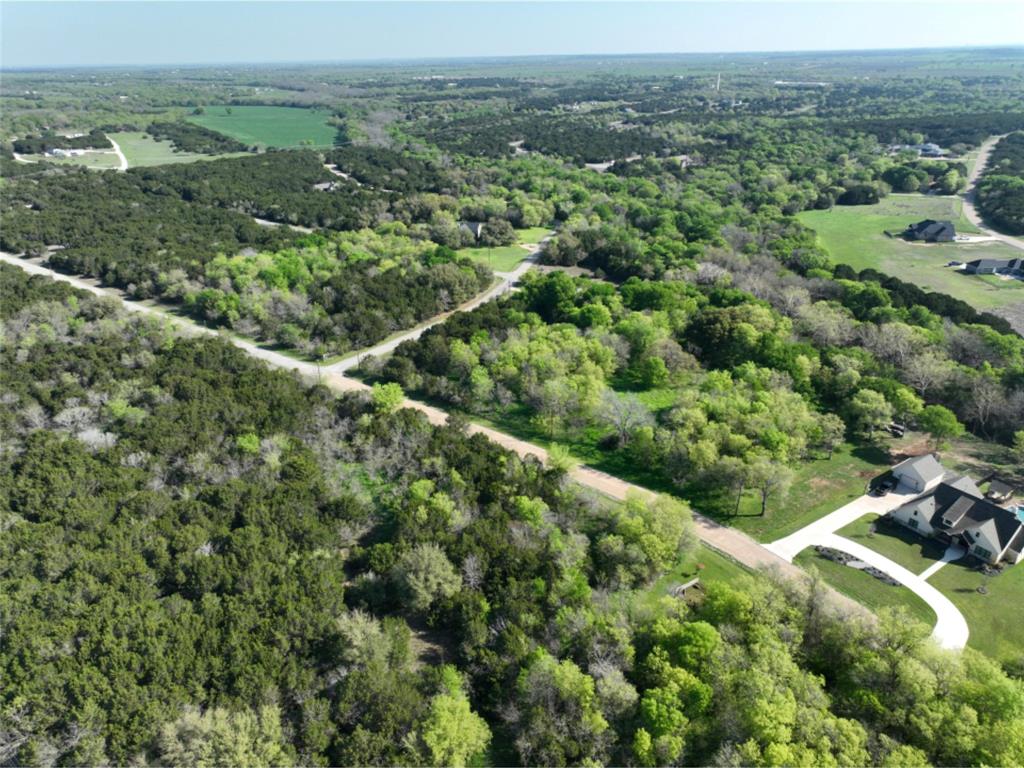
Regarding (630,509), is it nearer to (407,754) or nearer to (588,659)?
(588,659)

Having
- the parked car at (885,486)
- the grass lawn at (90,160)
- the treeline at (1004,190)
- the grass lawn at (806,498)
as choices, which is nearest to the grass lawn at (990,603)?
the parked car at (885,486)

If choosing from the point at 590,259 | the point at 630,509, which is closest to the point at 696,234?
the point at 590,259

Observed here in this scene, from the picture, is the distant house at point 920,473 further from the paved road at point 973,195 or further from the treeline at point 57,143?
the treeline at point 57,143

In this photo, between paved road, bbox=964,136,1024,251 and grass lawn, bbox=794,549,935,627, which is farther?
paved road, bbox=964,136,1024,251

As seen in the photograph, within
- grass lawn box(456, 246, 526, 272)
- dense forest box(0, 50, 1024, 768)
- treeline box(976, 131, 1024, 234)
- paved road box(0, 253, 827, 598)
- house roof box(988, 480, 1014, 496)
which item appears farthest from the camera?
treeline box(976, 131, 1024, 234)

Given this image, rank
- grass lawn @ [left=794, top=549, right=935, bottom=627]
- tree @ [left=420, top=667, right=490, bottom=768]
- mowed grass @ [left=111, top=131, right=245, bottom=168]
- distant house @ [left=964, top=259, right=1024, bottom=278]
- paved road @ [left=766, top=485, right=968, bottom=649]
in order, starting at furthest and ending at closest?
mowed grass @ [left=111, top=131, right=245, bottom=168], distant house @ [left=964, top=259, right=1024, bottom=278], grass lawn @ [left=794, top=549, right=935, bottom=627], paved road @ [left=766, top=485, right=968, bottom=649], tree @ [left=420, top=667, right=490, bottom=768]

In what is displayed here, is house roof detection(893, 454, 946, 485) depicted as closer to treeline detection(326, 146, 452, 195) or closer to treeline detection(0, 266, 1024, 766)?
treeline detection(0, 266, 1024, 766)

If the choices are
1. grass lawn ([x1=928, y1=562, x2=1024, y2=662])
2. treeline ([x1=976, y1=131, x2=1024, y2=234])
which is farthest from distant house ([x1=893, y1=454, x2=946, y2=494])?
treeline ([x1=976, y1=131, x2=1024, y2=234])
